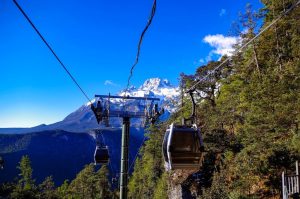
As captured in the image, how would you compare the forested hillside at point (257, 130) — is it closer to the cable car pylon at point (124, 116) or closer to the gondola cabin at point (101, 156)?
the cable car pylon at point (124, 116)

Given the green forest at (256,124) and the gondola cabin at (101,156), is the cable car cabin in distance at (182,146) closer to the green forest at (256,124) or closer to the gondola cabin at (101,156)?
the green forest at (256,124)

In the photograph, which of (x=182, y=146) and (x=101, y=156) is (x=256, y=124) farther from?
(x=182, y=146)

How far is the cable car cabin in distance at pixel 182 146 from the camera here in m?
6.28

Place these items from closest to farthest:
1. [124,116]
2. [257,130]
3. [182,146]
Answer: [182,146] < [257,130] < [124,116]

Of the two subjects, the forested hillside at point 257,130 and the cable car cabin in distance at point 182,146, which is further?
the forested hillside at point 257,130

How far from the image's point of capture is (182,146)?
641cm

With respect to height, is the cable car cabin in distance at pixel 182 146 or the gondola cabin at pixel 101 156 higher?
the cable car cabin in distance at pixel 182 146

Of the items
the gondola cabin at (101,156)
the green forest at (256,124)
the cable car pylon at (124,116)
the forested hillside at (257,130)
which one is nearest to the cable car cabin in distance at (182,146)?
the green forest at (256,124)

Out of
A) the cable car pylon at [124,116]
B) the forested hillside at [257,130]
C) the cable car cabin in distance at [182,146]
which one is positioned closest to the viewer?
the cable car cabin in distance at [182,146]

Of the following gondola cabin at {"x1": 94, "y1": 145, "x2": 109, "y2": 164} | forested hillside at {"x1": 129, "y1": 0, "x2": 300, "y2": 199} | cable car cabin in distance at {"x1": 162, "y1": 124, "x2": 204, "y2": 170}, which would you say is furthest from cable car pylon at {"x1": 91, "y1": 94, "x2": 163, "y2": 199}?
cable car cabin in distance at {"x1": 162, "y1": 124, "x2": 204, "y2": 170}

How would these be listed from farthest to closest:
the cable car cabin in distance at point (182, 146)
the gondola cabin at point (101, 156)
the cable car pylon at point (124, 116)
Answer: the gondola cabin at point (101, 156), the cable car pylon at point (124, 116), the cable car cabin in distance at point (182, 146)

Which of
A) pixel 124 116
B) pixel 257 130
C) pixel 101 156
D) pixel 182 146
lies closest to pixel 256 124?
pixel 257 130

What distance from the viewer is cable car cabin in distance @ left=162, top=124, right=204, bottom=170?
6.28 m

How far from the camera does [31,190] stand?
148 feet
